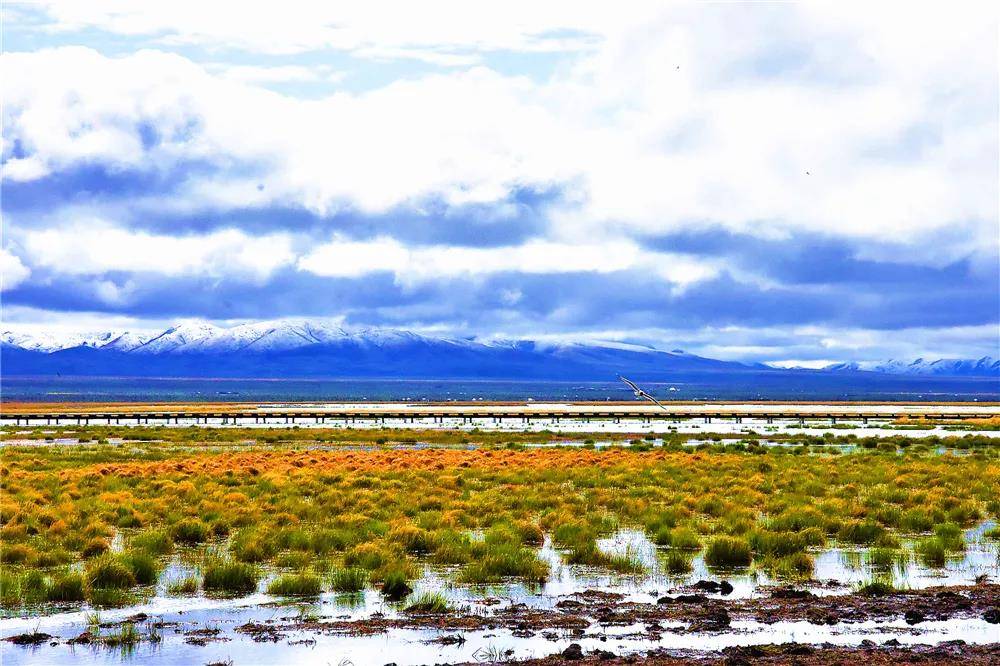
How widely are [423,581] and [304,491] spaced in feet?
43.8

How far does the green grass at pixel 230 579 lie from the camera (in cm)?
1742

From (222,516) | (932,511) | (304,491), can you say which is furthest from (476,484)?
(932,511)

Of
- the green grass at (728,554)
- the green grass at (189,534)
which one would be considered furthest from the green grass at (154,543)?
the green grass at (728,554)

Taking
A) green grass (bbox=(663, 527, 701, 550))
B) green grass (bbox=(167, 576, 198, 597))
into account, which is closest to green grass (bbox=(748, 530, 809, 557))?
green grass (bbox=(663, 527, 701, 550))

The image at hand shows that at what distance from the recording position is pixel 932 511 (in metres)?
25.9

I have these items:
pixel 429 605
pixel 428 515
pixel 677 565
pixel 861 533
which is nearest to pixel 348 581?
pixel 429 605

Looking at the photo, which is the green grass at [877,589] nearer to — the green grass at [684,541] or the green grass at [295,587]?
the green grass at [684,541]

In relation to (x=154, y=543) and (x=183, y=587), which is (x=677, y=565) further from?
(x=154, y=543)

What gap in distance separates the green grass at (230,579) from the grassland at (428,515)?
2cm

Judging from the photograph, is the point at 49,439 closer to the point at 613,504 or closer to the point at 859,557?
the point at 613,504

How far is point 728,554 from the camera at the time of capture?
19.9 meters

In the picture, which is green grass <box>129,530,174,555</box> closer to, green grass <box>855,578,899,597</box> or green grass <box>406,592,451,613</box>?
green grass <box>406,592,451,613</box>

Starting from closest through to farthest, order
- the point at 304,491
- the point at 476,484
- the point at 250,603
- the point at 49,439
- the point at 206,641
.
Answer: the point at 206,641
the point at 250,603
the point at 304,491
the point at 476,484
the point at 49,439

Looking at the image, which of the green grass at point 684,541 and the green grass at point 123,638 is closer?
the green grass at point 123,638
